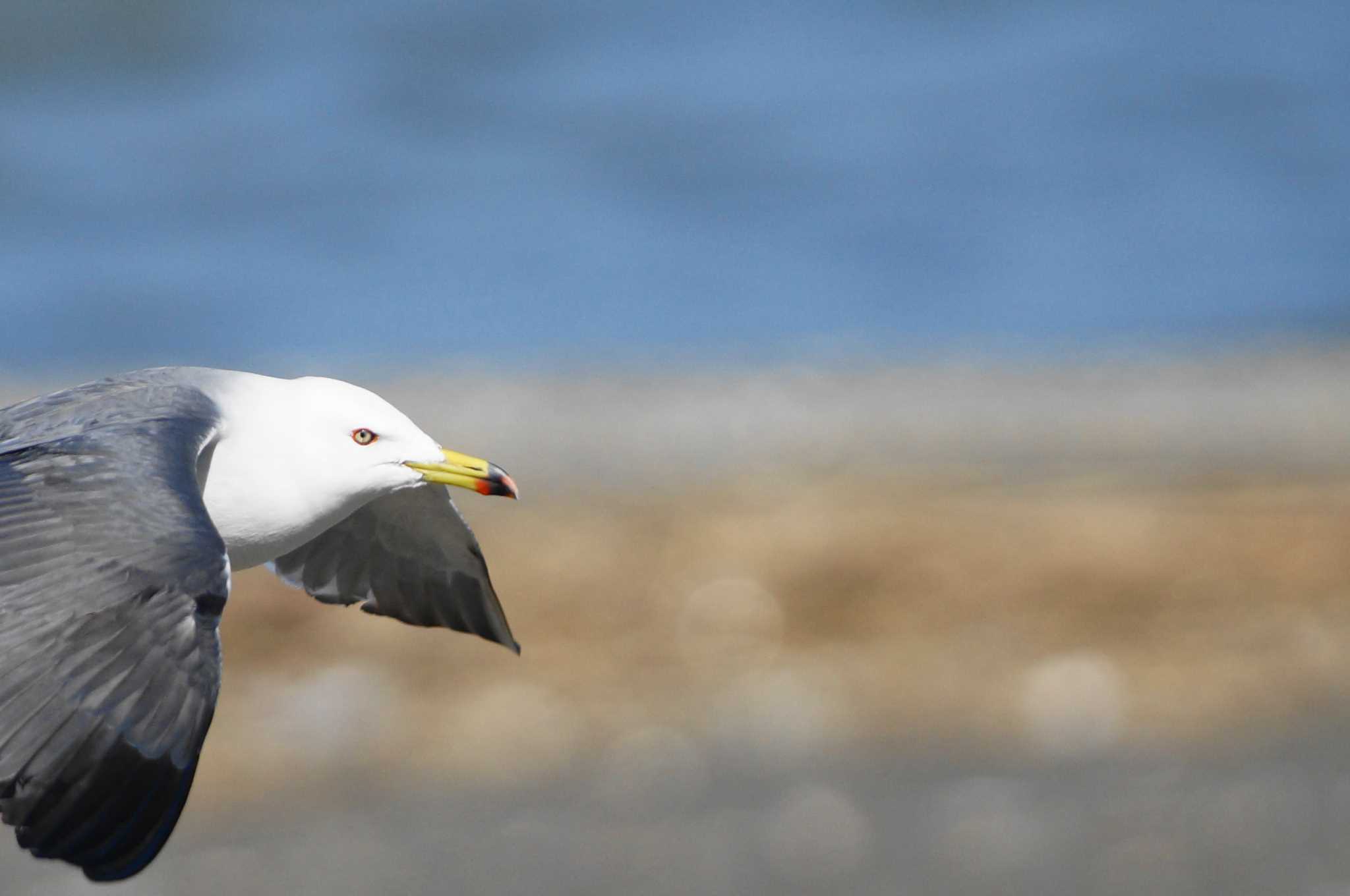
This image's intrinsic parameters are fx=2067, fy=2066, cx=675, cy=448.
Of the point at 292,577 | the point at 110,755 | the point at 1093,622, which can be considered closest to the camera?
the point at 110,755

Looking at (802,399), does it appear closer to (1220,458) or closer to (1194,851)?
(1220,458)

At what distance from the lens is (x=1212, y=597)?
13195 millimetres

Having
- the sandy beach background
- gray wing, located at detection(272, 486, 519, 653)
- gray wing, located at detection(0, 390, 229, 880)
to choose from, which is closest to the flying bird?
gray wing, located at detection(0, 390, 229, 880)

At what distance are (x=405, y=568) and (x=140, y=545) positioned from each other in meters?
2.37

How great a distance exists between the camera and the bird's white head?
6.82 m

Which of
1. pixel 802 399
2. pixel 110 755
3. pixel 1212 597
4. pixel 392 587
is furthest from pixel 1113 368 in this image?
pixel 110 755

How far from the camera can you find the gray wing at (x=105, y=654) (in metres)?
5.54

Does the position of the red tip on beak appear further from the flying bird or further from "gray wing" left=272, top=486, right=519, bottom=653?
"gray wing" left=272, top=486, right=519, bottom=653

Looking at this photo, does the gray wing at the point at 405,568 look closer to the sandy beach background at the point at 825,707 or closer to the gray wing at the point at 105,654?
the gray wing at the point at 105,654

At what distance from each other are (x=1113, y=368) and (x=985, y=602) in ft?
26.6

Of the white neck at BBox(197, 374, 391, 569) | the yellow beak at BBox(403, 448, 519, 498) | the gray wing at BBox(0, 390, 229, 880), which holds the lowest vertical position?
the gray wing at BBox(0, 390, 229, 880)

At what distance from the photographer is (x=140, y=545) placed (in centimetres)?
585

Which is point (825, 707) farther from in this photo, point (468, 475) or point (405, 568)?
point (468, 475)

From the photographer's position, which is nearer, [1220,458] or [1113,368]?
[1220,458]
